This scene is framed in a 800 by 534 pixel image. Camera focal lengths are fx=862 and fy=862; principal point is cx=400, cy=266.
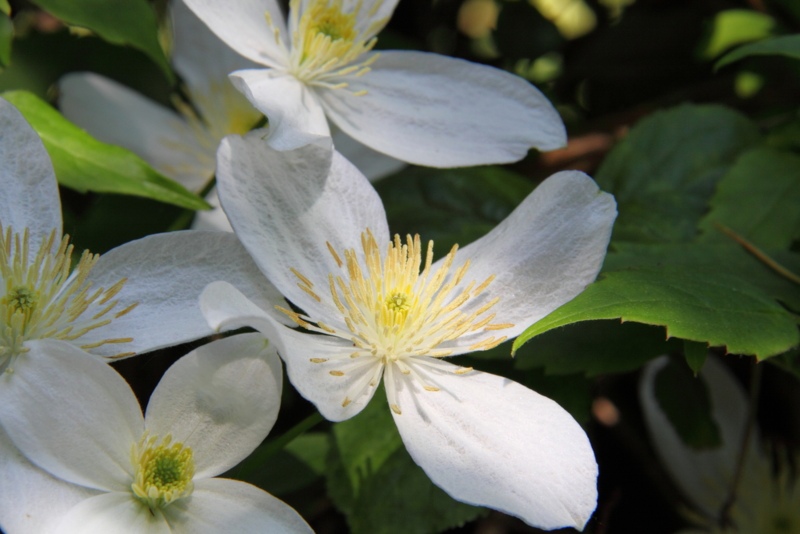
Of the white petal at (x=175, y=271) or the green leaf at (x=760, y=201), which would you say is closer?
the white petal at (x=175, y=271)

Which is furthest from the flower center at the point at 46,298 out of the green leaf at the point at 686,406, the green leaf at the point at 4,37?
the green leaf at the point at 686,406

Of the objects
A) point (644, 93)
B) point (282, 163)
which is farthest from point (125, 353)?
point (644, 93)

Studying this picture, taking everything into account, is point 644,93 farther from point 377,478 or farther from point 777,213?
point 377,478

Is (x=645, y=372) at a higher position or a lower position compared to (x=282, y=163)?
lower

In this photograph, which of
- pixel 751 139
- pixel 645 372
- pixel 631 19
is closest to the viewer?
pixel 751 139

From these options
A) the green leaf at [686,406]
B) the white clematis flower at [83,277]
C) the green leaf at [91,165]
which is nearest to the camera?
the white clematis flower at [83,277]

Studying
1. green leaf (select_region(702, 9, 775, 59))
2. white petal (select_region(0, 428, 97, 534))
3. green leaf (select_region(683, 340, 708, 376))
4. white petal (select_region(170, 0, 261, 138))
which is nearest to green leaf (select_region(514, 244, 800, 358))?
green leaf (select_region(683, 340, 708, 376))

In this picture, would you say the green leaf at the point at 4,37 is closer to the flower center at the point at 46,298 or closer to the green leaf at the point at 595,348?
the flower center at the point at 46,298
